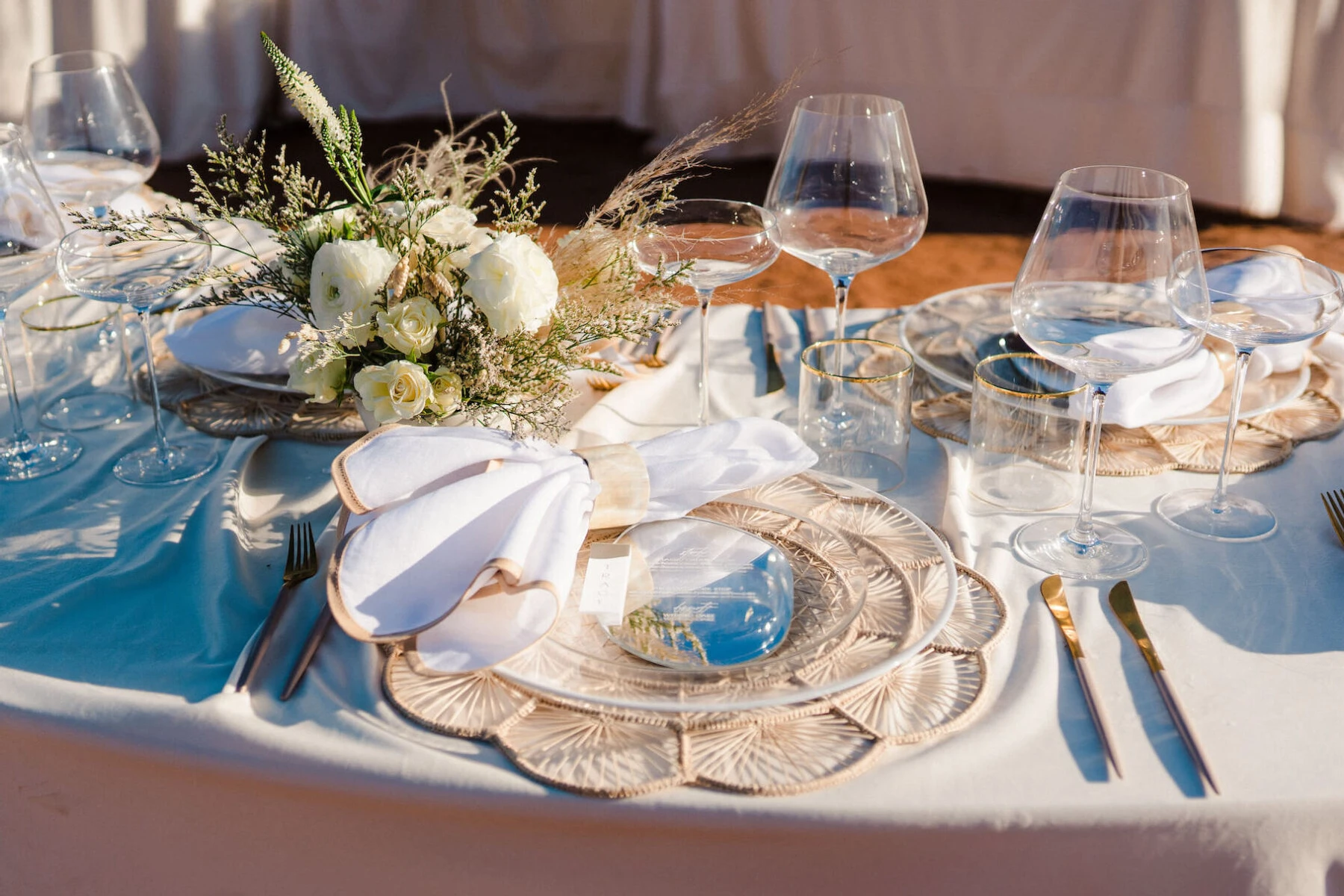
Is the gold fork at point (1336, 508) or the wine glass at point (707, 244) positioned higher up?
the wine glass at point (707, 244)

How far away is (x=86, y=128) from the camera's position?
149 cm

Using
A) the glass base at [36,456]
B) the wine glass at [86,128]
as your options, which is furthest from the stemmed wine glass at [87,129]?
the glass base at [36,456]

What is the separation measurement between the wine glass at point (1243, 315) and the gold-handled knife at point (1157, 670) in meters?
0.15

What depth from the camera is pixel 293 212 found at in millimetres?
993

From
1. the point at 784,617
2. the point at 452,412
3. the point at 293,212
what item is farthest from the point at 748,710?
the point at 293,212

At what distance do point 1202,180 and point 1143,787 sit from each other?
3160 mm

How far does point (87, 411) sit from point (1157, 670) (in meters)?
1.07

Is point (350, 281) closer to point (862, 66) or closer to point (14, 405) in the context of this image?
point (14, 405)

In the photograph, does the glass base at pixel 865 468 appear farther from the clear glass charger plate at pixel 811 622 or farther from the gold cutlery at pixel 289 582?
the gold cutlery at pixel 289 582

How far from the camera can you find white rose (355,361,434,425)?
3.00 feet

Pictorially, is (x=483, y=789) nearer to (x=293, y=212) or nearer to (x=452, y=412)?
(x=452, y=412)

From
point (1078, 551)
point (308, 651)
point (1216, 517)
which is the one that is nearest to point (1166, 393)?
point (1216, 517)

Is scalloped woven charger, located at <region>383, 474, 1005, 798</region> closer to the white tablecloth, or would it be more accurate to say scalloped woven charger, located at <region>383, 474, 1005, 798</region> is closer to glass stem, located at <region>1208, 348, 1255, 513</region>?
the white tablecloth

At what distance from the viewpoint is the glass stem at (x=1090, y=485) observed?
2.91 ft
